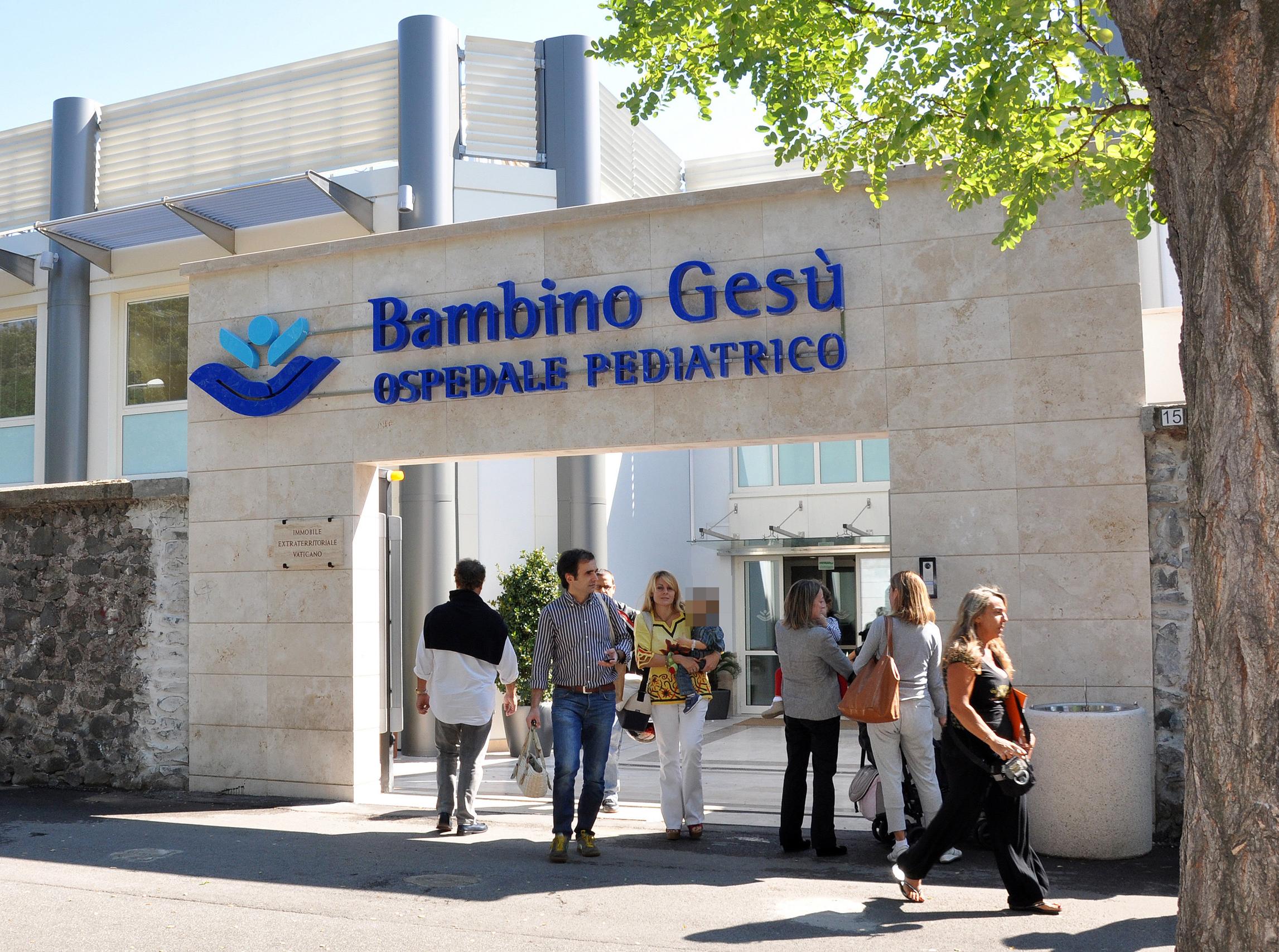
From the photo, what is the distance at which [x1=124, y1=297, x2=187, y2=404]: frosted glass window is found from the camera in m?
15.9

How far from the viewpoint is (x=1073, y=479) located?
8.28 metres

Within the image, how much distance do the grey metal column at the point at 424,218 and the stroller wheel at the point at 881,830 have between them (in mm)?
7451

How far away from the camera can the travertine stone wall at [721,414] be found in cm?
826

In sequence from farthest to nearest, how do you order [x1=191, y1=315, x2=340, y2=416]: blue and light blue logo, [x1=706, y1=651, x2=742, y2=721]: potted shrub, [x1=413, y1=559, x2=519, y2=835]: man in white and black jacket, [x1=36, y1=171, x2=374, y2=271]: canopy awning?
1. [x1=706, y1=651, x2=742, y2=721]: potted shrub
2. [x1=36, y1=171, x2=374, y2=271]: canopy awning
3. [x1=191, y1=315, x2=340, y2=416]: blue and light blue logo
4. [x1=413, y1=559, x2=519, y2=835]: man in white and black jacket

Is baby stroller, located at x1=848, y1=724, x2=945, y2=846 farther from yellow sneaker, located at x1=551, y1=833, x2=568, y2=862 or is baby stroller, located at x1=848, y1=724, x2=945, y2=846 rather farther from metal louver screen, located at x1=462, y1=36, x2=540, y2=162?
metal louver screen, located at x1=462, y1=36, x2=540, y2=162

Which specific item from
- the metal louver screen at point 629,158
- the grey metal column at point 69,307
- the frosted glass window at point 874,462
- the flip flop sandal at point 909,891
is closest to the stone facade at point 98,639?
the grey metal column at point 69,307

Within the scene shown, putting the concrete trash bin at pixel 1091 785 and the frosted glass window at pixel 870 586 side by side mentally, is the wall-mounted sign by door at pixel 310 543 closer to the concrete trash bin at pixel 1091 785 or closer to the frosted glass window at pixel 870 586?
the concrete trash bin at pixel 1091 785

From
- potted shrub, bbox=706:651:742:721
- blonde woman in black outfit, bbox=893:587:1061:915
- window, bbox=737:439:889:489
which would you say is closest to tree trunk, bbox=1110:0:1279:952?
blonde woman in black outfit, bbox=893:587:1061:915

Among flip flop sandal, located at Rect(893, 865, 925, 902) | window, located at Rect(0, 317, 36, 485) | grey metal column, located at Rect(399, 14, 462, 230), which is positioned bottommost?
flip flop sandal, located at Rect(893, 865, 925, 902)

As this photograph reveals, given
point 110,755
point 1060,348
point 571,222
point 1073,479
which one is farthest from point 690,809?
point 110,755

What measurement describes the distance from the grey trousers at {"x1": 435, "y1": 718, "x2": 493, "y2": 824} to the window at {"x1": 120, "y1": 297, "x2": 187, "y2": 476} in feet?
28.0

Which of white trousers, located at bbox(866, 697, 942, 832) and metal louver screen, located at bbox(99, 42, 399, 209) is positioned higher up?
metal louver screen, located at bbox(99, 42, 399, 209)

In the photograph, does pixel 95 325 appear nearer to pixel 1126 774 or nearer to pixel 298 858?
pixel 298 858

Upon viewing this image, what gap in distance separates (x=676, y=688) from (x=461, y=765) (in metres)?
1.71
